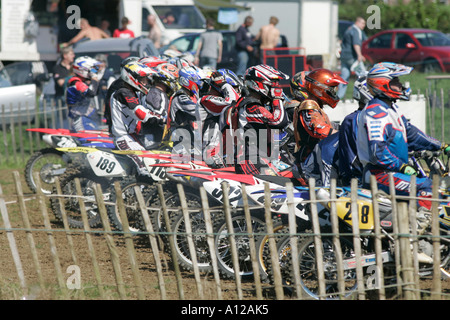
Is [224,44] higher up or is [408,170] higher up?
[224,44]

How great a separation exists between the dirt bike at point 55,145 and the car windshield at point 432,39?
1586 cm

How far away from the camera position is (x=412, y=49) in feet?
77.5

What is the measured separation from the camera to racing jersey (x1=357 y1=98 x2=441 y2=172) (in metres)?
6.18

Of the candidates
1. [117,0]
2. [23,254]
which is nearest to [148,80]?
[23,254]

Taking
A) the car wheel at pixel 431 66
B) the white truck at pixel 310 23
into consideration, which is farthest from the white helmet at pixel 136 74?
the white truck at pixel 310 23

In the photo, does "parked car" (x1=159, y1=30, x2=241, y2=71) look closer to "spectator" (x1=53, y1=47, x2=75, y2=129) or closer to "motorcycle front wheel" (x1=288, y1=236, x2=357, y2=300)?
"spectator" (x1=53, y1=47, x2=75, y2=129)

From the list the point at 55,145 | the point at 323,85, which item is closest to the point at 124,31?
the point at 55,145

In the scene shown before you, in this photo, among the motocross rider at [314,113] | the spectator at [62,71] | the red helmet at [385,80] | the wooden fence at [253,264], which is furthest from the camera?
the spectator at [62,71]

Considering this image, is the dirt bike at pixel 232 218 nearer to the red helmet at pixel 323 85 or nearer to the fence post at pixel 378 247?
the fence post at pixel 378 247

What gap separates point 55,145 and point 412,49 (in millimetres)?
16301

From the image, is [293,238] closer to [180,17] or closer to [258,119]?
[258,119]

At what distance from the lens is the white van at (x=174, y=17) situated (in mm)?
22453

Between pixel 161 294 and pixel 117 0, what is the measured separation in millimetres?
18904

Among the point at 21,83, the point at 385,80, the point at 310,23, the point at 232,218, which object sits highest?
the point at 310,23
